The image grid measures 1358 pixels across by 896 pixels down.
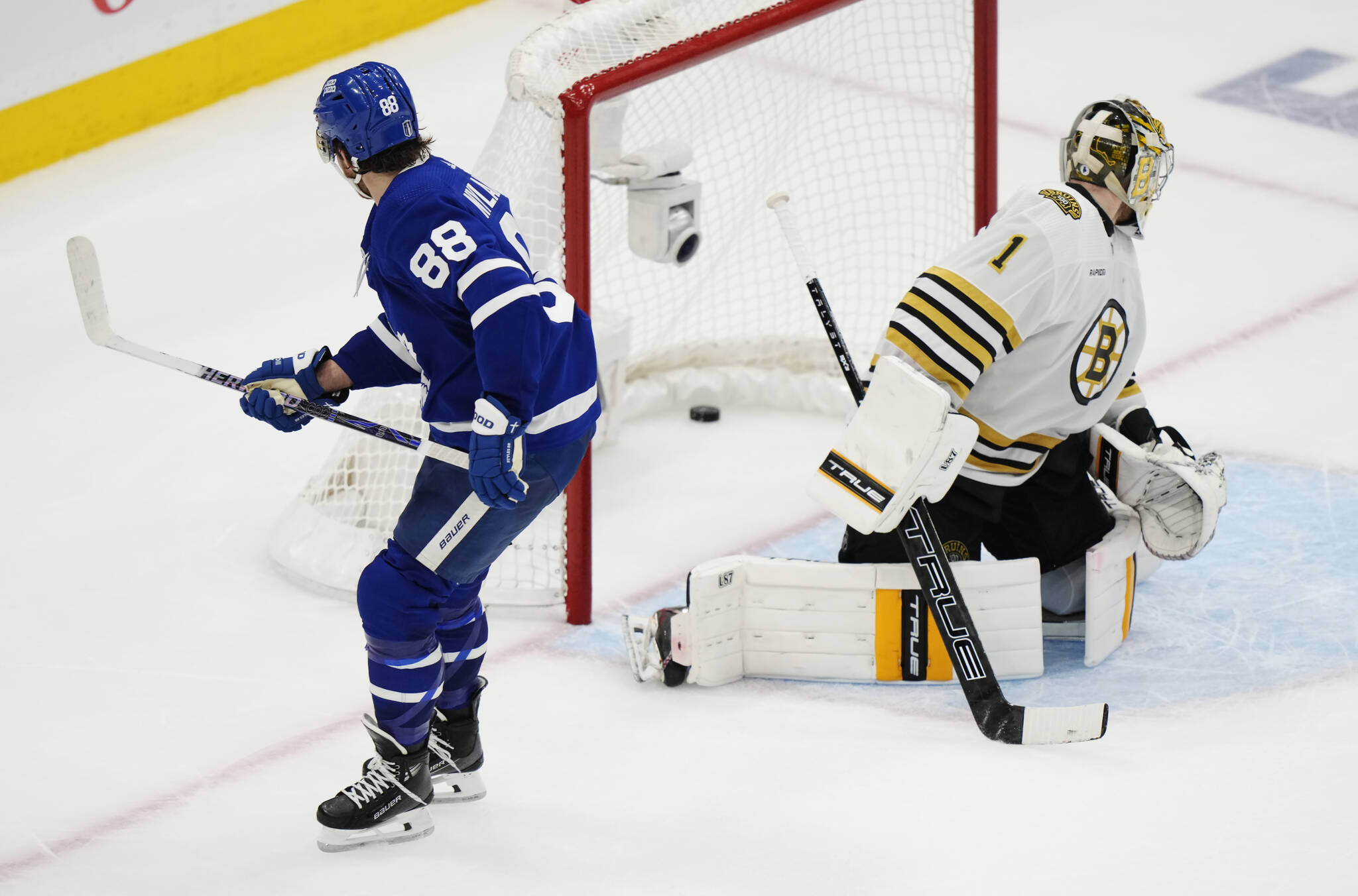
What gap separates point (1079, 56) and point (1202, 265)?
63.0 inches

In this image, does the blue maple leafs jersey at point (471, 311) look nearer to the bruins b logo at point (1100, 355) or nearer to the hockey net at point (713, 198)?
the hockey net at point (713, 198)

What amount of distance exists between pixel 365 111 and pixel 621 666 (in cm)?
120

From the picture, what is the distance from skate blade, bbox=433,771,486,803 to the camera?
2.95 meters

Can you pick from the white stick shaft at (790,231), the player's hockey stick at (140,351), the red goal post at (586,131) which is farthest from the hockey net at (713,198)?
the player's hockey stick at (140,351)

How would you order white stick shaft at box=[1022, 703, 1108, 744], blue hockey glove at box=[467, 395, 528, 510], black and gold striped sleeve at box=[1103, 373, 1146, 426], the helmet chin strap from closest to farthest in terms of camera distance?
blue hockey glove at box=[467, 395, 528, 510] < the helmet chin strap < white stick shaft at box=[1022, 703, 1108, 744] < black and gold striped sleeve at box=[1103, 373, 1146, 426]

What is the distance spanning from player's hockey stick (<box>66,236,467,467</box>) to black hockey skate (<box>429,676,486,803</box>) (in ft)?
1.35

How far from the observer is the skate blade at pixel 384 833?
283cm

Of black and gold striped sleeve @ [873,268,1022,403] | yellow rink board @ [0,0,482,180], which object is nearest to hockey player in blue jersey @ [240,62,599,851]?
black and gold striped sleeve @ [873,268,1022,403]

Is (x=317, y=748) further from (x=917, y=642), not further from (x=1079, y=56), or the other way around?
(x=1079, y=56)

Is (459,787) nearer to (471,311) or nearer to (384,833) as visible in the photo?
(384,833)

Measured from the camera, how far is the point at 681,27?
3611 mm

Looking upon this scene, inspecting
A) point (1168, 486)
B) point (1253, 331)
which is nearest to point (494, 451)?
point (1168, 486)

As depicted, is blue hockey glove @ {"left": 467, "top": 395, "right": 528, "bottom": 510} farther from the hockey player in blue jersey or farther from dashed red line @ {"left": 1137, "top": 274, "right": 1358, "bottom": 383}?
dashed red line @ {"left": 1137, "top": 274, "right": 1358, "bottom": 383}

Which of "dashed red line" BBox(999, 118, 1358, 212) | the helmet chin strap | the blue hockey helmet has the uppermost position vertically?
the blue hockey helmet
